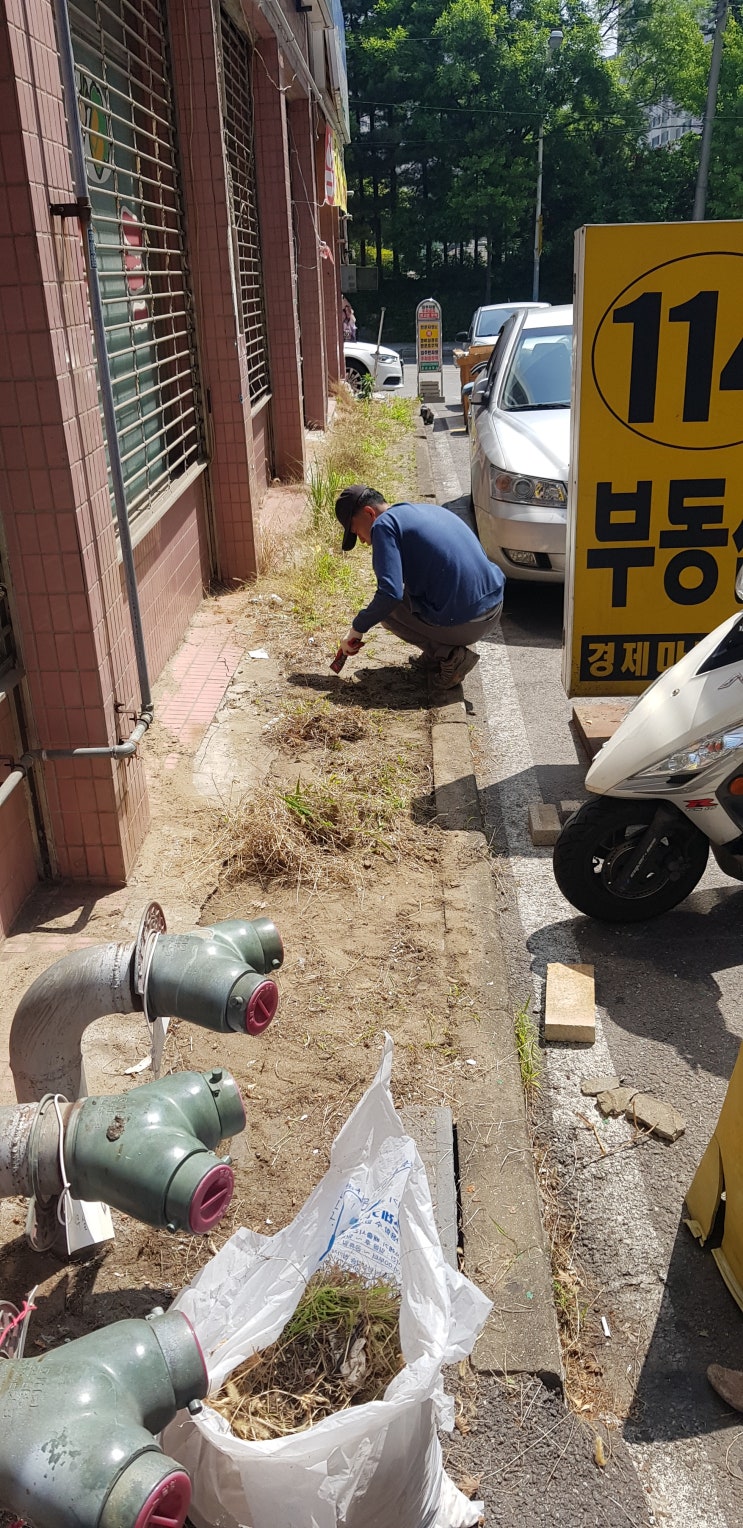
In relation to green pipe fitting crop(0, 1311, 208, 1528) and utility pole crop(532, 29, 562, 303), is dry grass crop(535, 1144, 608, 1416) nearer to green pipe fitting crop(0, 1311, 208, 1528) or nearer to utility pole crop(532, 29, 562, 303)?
green pipe fitting crop(0, 1311, 208, 1528)

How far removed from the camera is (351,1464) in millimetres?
1805

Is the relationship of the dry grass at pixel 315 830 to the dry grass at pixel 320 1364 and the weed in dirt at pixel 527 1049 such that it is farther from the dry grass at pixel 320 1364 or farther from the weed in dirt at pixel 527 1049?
the dry grass at pixel 320 1364

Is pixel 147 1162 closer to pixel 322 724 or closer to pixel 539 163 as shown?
pixel 322 724

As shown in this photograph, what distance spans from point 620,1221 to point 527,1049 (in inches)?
26.1

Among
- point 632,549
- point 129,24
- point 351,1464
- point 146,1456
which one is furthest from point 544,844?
point 129,24

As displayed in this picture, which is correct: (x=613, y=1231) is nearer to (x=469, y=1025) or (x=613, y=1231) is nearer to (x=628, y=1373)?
(x=628, y=1373)

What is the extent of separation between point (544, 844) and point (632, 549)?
134cm

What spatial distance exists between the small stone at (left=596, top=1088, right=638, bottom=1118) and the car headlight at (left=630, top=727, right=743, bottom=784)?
1.04 m

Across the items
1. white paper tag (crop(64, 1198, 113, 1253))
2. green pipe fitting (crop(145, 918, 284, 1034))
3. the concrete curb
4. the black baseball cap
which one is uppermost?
the black baseball cap

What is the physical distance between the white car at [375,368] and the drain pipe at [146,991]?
21.4 meters

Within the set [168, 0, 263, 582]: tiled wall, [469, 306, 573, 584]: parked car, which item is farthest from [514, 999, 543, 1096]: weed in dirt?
[168, 0, 263, 582]: tiled wall

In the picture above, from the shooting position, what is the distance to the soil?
263 cm

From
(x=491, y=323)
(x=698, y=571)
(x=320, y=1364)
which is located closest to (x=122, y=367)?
(x=698, y=571)

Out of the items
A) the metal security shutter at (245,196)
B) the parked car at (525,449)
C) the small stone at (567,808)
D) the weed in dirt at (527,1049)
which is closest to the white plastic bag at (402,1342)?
the weed in dirt at (527,1049)
